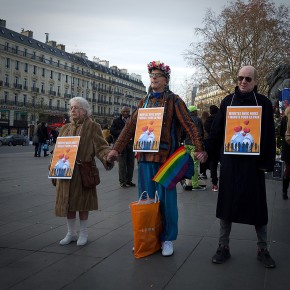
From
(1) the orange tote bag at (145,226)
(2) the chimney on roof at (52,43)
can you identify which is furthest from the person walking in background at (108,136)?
(2) the chimney on roof at (52,43)

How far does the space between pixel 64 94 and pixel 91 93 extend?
12.4 m

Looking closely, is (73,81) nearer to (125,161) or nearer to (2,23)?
(2,23)

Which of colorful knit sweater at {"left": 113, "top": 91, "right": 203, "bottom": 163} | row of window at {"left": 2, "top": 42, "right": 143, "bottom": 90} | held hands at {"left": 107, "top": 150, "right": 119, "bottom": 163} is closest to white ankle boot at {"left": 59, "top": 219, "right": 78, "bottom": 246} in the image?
held hands at {"left": 107, "top": 150, "right": 119, "bottom": 163}

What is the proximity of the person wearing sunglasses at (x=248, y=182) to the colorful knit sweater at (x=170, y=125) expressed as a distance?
43 cm

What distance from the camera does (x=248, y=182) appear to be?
346 centimetres

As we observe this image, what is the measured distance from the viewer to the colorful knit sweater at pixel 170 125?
3805 mm

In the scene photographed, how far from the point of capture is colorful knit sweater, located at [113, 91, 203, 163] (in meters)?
3.80

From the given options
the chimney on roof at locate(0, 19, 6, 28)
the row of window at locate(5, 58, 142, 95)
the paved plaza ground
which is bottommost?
the paved plaza ground

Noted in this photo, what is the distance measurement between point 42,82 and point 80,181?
7520 cm

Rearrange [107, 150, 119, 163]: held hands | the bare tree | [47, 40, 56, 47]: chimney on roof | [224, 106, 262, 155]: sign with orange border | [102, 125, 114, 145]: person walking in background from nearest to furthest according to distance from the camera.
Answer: [224, 106, 262, 155]: sign with orange border → [107, 150, 119, 163]: held hands → [102, 125, 114, 145]: person walking in background → the bare tree → [47, 40, 56, 47]: chimney on roof

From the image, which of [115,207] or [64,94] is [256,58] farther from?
[64,94]

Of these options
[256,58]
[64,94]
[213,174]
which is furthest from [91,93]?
[213,174]

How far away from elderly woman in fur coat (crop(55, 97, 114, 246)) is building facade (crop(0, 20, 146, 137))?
5107cm

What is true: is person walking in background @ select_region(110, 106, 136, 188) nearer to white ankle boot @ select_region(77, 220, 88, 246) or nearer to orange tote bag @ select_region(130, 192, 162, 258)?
white ankle boot @ select_region(77, 220, 88, 246)
